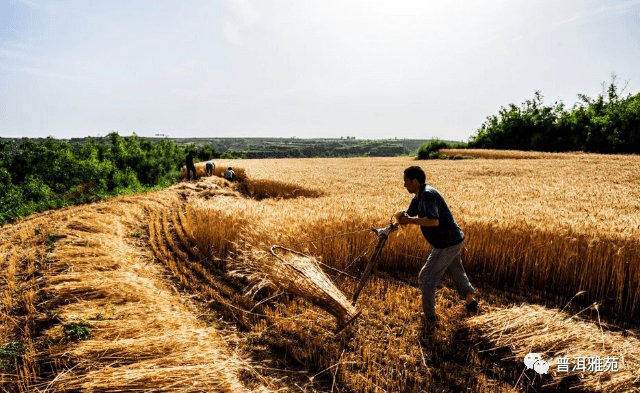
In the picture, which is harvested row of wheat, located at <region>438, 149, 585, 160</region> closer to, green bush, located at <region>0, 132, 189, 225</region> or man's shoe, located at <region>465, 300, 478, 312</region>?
man's shoe, located at <region>465, 300, 478, 312</region>

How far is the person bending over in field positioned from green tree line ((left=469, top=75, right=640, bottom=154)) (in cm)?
3589

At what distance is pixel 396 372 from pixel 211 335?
2086mm

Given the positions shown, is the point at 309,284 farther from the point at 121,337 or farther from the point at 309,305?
the point at 121,337

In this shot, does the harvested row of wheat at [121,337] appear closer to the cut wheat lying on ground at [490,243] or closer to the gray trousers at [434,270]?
the cut wheat lying on ground at [490,243]

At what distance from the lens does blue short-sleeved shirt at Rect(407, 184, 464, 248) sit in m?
3.17

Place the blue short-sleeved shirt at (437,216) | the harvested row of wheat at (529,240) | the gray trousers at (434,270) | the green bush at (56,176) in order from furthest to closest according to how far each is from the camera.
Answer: the green bush at (56,176), the harvested row of wheat at (529,240), the gray trousers at (434,270), the blue short-sleeved shirt at (437,216)

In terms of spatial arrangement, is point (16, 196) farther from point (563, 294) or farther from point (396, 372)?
point (563, 294)

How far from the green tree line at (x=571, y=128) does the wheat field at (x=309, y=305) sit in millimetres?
30547

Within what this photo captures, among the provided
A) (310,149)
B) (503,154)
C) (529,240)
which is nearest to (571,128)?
(503,154)

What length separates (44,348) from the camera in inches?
113

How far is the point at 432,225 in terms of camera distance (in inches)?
124

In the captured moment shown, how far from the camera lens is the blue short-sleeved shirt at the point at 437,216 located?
3174 millimetres

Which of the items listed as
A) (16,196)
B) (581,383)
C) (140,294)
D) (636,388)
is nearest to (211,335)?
(140,294)

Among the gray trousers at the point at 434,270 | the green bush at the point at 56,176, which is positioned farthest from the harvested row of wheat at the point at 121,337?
the green bush at the point at 56,176
